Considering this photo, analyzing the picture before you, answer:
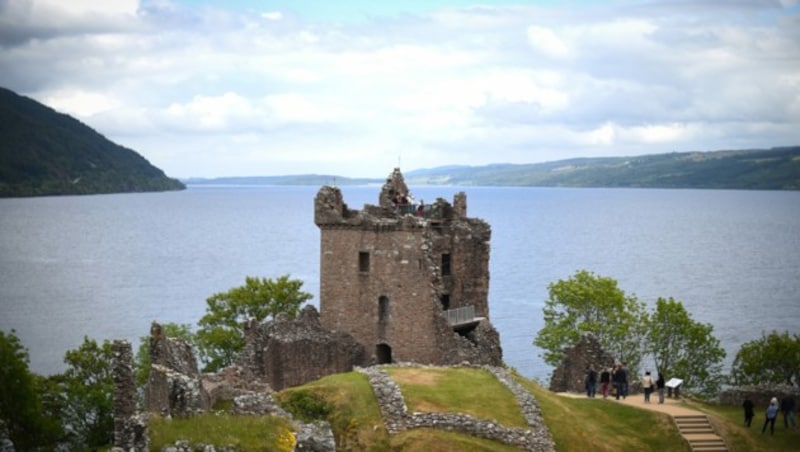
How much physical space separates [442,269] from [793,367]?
904 inches

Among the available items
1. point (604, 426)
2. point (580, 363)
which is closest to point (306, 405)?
point (604, 426)

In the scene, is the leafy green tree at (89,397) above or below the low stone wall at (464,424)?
below

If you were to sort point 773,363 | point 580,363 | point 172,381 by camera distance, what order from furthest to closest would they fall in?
1. point 773,363
2. point 580,363
3. point 172,381

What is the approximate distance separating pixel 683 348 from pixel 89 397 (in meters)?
39.4

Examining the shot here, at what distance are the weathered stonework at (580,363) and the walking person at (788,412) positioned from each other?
338 inches

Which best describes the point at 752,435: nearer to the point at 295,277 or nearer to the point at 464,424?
the point at 464,424

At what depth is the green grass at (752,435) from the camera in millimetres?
41750

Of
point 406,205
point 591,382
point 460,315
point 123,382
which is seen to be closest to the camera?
point 123,382

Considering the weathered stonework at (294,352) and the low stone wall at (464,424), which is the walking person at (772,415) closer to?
the low stone wall at (464,424)

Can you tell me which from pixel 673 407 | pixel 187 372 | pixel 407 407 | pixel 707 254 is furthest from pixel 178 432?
pixel 707 254

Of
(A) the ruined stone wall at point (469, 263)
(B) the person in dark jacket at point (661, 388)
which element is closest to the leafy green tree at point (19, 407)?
(A) the ruined stone wall at point (469, 263)

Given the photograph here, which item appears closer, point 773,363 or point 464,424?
point 464,424

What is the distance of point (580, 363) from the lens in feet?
167

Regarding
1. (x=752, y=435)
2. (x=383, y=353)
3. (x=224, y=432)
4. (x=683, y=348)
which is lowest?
(x=683, y=348)
